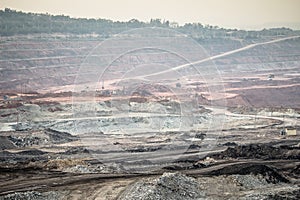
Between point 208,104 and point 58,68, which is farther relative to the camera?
point 58,68

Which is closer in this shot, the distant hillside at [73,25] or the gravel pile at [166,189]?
the gravel pile at [166,189]

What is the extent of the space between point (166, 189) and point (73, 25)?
5304 inches

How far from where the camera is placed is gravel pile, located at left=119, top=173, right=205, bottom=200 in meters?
24.4

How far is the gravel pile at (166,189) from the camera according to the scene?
2436 cm

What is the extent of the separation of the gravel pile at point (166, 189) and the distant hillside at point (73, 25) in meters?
108

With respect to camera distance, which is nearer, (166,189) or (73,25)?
(166,189)

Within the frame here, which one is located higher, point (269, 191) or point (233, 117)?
point (269, 191)

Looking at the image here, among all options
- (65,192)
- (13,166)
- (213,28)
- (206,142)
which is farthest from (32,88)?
Result: (213,28)

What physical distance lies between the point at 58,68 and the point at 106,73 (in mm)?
9687

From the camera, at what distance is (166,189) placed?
82.8 ft

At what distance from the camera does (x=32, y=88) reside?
9844cm

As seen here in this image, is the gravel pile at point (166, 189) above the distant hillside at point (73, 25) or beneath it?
beneath

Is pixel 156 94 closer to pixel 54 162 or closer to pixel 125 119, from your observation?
pixel 125 119

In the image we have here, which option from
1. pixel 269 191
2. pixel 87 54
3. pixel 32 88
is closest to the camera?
pixel 269 191
